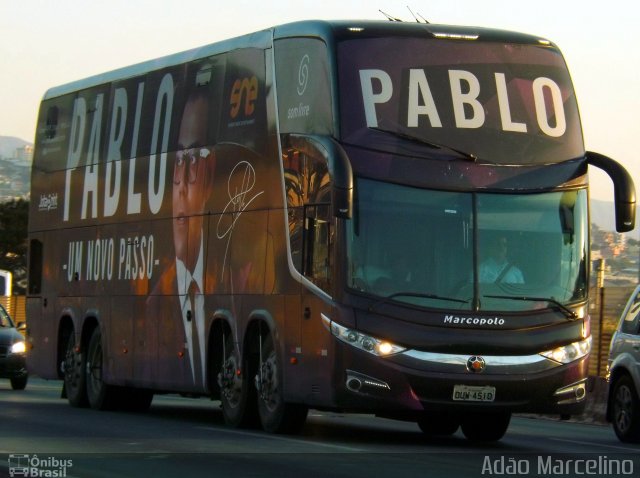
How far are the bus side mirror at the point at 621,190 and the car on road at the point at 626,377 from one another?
2755mm

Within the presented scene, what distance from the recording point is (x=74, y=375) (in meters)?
25.1

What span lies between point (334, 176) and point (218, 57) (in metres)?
4.86

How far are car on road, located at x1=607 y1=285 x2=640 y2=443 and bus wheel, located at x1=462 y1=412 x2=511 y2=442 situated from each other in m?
1.55

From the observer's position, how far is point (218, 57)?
20703mm

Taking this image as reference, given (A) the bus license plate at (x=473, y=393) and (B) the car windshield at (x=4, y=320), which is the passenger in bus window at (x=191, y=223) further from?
(B) the car windshield at (x=4, y=320)

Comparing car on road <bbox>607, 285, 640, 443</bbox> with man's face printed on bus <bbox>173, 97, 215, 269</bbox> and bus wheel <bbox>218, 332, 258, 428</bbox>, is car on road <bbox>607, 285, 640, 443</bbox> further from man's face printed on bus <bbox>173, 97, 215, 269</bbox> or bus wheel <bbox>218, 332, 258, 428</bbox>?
man's face printed on bus <bbox>173, 97, 215, 269</bbox>

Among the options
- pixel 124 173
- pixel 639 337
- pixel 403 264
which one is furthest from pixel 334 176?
pixel 124 173

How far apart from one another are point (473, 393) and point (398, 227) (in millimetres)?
1791

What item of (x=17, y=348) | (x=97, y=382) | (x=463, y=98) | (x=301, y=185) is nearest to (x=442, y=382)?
(x=301, y=185)

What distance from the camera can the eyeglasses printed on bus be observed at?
20844 mm

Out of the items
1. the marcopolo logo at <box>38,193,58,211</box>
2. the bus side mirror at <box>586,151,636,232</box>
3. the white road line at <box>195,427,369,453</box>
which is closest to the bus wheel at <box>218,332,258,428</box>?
the white road line at <box>195,427,369,453</box>

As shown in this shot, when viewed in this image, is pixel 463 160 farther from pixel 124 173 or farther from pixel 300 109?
pixel 124 173
